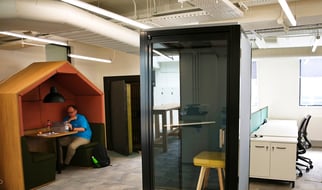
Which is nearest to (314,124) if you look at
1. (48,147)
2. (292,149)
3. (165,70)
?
(292,149)

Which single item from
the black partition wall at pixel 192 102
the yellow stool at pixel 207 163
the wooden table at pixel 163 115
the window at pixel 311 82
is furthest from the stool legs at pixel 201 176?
the window at pixel 311 82

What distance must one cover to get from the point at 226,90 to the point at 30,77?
12.4 ft

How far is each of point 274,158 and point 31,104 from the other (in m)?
4.92

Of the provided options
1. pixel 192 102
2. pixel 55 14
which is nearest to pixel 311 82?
pixel 192 102

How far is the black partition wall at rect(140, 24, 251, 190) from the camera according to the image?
88.1 inches

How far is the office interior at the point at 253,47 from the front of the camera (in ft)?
11.0

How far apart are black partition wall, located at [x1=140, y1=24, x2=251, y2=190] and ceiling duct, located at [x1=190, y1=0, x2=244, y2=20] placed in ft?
1.64

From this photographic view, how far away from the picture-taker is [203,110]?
2824mm

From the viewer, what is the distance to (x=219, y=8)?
2.92 meters

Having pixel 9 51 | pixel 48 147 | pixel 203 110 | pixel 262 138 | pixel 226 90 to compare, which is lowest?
pixel 48 147

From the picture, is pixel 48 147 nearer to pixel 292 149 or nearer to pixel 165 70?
pixel 165 70

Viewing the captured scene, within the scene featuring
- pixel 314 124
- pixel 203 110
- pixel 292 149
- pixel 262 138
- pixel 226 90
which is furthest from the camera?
pixel 314 124

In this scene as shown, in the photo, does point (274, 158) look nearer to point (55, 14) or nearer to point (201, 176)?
point (201, 176)

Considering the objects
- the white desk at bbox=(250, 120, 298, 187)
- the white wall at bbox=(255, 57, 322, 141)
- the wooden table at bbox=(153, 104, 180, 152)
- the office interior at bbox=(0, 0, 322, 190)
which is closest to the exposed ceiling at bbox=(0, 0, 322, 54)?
the office interior at bbox=(0, 0, 322, 190)
